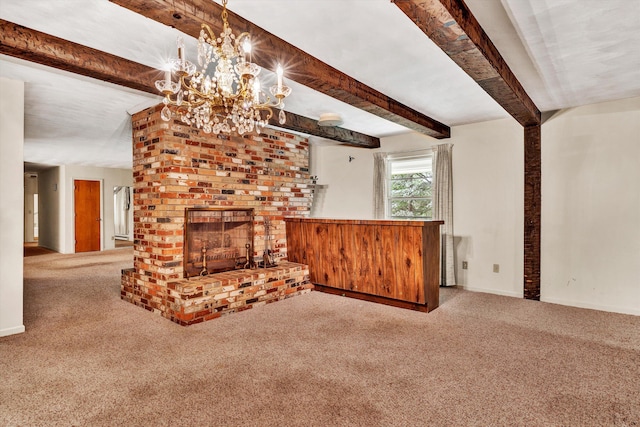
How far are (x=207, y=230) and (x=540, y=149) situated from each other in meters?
4.25

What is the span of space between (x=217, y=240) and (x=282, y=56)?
8.27ft

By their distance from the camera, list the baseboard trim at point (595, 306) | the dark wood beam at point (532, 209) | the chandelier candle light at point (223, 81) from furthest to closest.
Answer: the dark wood beam at point (532, 209), the baseboard trim at point (595, 306), the chandelier candle light at point (223, 81)

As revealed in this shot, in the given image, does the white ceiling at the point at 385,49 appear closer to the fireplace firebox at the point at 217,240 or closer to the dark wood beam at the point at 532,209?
the dark wood beam at the point at 532,209

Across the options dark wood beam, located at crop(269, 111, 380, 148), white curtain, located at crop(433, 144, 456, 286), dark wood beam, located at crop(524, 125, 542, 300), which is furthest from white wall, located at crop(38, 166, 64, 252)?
dark wood beam, located at crop(524, 125, 542, 300)

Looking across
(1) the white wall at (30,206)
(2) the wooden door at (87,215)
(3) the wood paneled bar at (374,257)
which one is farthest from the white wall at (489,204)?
(1) the white wall at (30,206)

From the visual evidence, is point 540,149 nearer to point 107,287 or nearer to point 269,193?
point 269,193

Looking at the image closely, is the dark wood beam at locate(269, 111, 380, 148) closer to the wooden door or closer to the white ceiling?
the white ceiling

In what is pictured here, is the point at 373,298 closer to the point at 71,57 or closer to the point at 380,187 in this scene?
the point at 380,187

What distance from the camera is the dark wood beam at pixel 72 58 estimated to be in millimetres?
2279

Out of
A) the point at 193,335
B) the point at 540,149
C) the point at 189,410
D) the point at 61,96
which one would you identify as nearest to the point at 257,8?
the point at 189,410

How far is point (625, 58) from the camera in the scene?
2846mm

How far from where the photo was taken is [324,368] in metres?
2.43

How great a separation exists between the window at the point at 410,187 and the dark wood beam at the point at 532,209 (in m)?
1.36

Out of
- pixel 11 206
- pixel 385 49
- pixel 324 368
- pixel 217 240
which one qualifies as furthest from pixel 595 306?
pixel 11 206
